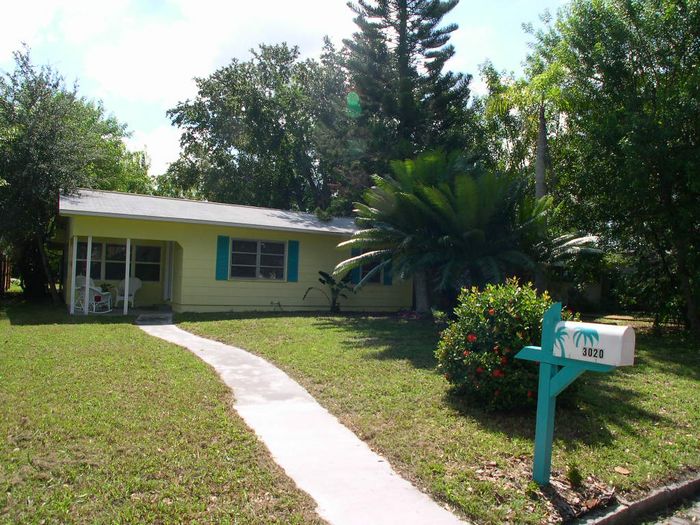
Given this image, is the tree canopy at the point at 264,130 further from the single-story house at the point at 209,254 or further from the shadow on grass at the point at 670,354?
the shadow on grass at the point at 670,354

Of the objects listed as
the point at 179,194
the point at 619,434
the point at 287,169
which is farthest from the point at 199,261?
the point at 179,194

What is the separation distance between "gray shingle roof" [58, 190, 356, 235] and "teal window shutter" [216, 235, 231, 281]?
2.12ft

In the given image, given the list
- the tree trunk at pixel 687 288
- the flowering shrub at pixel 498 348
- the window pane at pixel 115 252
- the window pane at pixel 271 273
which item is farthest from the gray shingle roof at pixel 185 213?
the flowering shrub at pixel 498 348

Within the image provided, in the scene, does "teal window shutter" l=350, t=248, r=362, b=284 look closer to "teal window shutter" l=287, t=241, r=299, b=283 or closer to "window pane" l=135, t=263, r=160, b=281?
"teal window shutter" l=287, t=241, r=299, b=283

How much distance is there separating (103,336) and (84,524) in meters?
7.75

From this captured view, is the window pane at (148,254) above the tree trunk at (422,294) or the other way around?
above

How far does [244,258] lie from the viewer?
53.3 feet

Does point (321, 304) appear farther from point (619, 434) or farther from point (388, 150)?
point (619, 434)

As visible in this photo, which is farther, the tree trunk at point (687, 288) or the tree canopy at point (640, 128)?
the tree trunk at point (687, 288)

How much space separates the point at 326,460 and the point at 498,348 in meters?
2.37

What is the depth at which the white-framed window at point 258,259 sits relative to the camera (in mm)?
16141

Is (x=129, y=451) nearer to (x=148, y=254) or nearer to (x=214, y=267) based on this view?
(x=214, y=267)

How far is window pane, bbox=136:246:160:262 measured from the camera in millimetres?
17844

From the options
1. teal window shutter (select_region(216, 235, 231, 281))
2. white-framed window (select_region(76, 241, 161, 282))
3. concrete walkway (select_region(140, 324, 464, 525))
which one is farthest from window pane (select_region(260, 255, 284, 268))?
concrete walkway (select_region(140, 324, 464, 525))
